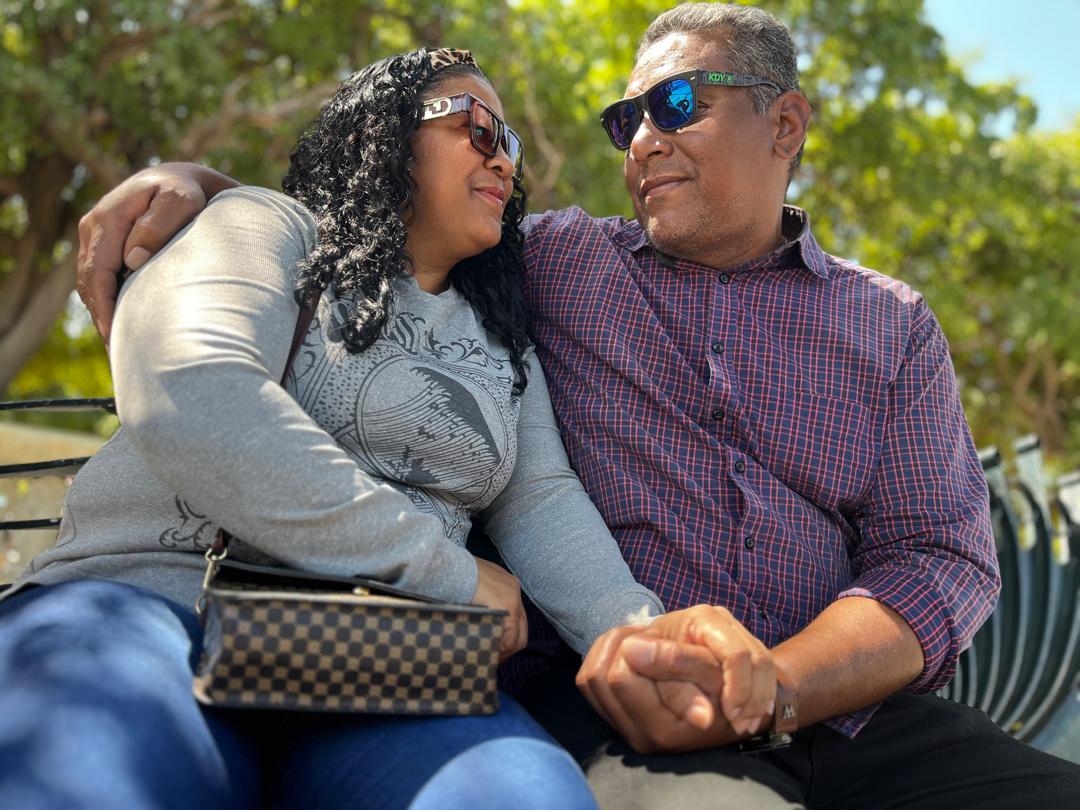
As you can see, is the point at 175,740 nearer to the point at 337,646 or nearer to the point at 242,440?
the point at 337,646

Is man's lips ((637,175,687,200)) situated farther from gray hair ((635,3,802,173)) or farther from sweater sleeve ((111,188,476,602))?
sweater sleeve ((111,188,476,602))

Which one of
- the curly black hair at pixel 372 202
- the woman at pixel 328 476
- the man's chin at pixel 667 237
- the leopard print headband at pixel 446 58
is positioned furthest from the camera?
the man's chin at pixel 667 237

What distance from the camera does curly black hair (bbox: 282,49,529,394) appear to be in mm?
2455

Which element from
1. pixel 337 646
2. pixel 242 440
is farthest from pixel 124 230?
pixel 337 646

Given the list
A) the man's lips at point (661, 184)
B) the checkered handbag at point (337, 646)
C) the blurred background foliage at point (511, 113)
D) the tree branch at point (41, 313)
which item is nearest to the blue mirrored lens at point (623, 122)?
the man's lips at point (661, 184)

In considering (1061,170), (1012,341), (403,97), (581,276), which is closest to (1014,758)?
(581,276)

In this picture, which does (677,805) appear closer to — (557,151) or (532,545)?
(532,545)

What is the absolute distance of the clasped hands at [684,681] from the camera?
209 centimetres

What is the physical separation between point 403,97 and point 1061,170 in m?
16.8

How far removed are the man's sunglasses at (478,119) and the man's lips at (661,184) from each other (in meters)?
0.61

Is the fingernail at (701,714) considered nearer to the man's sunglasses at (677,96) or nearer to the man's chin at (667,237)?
the man's chin at (667,237)

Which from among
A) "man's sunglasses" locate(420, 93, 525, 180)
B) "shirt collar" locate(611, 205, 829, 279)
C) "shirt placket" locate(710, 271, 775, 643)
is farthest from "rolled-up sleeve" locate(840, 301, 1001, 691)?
"man's sunglasses" locate(420, 93, 525, 180)

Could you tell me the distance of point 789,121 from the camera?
349cm

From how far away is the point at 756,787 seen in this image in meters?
2.20
